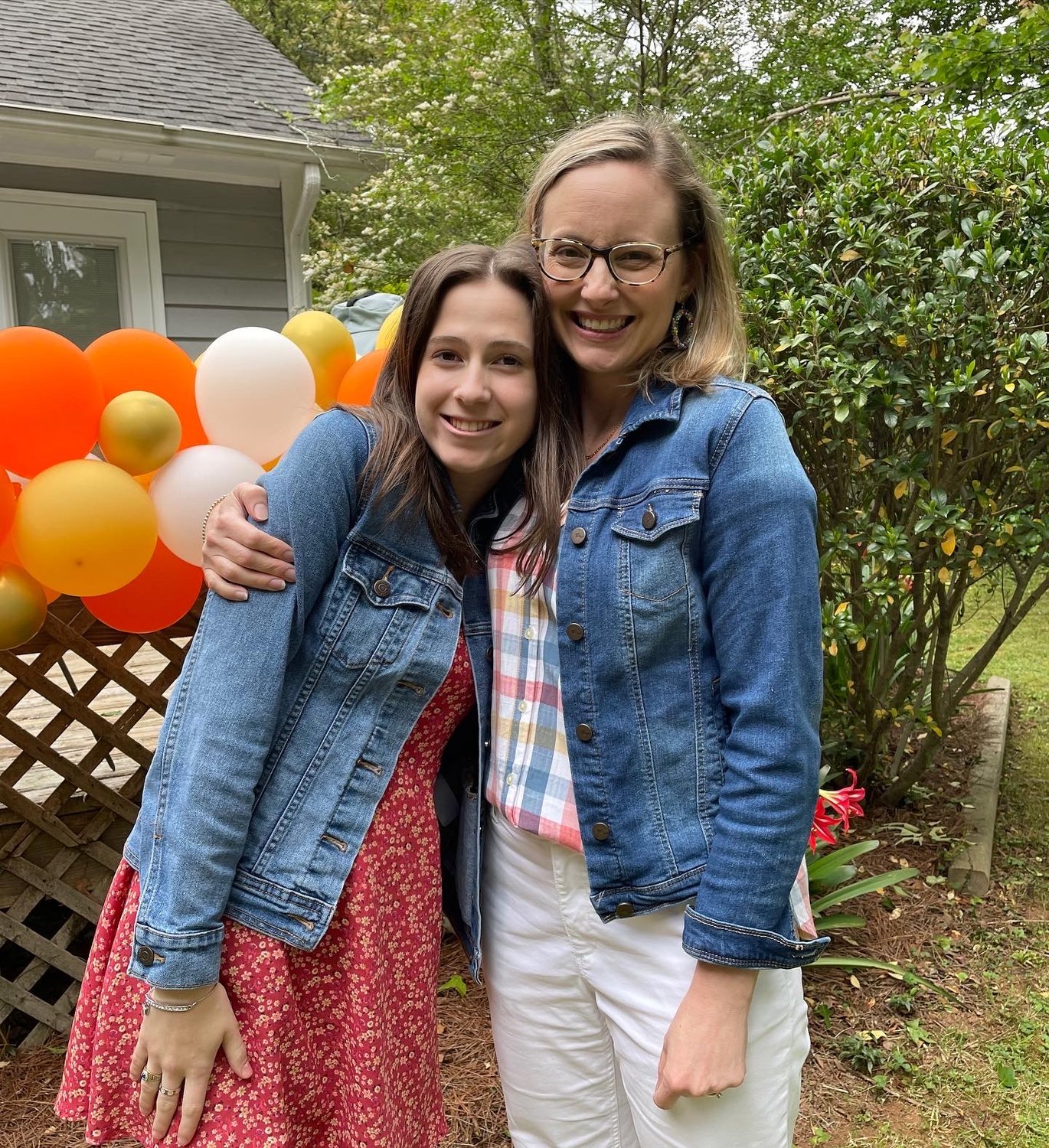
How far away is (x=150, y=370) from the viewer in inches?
89.5

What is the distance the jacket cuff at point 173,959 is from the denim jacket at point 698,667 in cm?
53

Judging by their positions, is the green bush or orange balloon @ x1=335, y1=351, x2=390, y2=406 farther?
the green bush

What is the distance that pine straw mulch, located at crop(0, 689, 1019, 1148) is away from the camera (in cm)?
244

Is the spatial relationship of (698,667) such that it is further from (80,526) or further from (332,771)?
(80,526)

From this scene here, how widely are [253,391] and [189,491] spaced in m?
0.29

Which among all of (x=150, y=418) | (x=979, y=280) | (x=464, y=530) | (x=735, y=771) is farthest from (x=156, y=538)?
(x=979, y=280)

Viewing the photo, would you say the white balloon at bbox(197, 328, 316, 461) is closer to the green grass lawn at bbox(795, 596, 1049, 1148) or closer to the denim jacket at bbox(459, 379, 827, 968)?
the denim jacket at bbox(459, 379, 827, 968)

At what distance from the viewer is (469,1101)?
8.23 ft

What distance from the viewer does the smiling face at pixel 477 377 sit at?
140cm

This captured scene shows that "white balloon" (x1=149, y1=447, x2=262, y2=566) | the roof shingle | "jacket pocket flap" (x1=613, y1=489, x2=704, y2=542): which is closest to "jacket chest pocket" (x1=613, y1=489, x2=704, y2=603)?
"jacket pocket flap" (x1=613, y1=489, x2=704, y2=542)

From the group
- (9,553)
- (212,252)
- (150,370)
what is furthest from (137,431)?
(212,252)

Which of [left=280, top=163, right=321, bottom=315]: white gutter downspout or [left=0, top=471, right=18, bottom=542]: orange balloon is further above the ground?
[left=280, top=163, right=321, bottom=315]: white gutter downspout

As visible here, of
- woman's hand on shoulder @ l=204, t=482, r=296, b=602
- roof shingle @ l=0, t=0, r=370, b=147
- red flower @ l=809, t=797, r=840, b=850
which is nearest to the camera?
woman's hand on shoulder @ l=204, t=482, r=296, b=602

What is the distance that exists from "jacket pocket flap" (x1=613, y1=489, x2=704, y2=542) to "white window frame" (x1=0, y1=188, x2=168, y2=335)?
5.67 m
